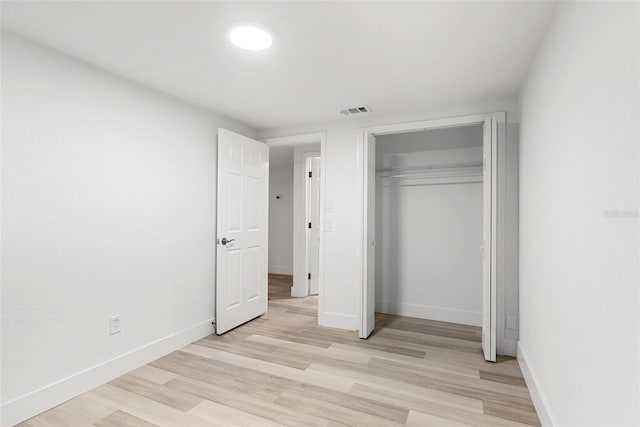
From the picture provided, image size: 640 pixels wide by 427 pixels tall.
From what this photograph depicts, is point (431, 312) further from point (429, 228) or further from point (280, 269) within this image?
point (280, 269)

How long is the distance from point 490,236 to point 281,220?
4.96 metres

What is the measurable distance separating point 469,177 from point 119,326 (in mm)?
3662

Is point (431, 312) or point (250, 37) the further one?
point (431, 312)

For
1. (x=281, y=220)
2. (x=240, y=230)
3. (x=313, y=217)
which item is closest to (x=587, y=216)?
(x=240, y=230)

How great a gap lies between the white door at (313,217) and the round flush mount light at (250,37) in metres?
3.15

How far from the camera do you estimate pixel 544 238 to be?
6.23ft

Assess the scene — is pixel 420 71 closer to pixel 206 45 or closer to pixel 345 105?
pixel 345 105

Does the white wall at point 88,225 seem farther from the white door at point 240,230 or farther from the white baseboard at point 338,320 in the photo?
the white baseboard at point 338,320

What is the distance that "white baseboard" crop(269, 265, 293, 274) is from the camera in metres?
7.10

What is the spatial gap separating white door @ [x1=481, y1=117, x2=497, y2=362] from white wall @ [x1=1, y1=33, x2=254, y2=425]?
2624 mm

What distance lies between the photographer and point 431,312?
3932mm

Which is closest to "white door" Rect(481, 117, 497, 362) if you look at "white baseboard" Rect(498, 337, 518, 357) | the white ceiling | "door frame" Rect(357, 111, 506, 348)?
"door frame" Rect(357, 111, 506, 348)

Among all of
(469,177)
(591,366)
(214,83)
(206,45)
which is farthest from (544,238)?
(214,83)

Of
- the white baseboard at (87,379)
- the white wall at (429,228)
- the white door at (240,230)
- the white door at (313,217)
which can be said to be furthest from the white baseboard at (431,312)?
the white baseboard at (87,379)
